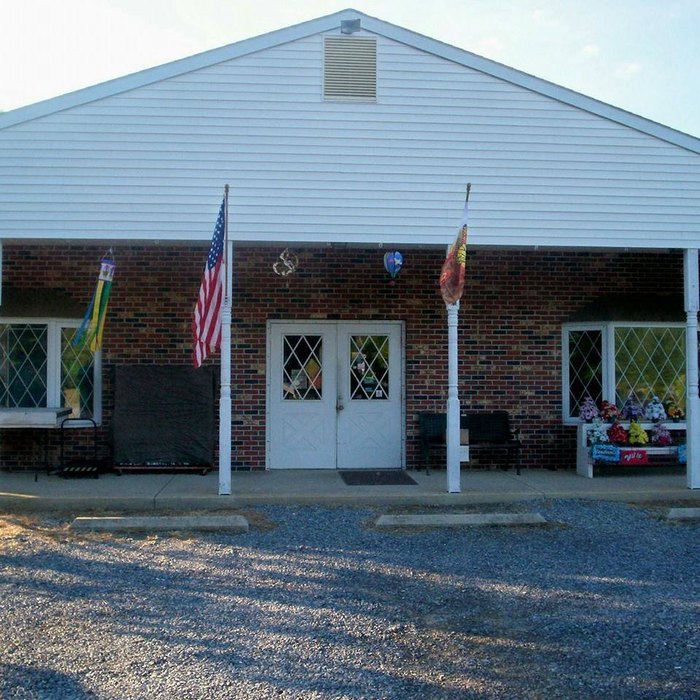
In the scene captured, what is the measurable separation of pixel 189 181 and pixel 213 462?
3.83 m

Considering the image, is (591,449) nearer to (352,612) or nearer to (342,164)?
(342,164)

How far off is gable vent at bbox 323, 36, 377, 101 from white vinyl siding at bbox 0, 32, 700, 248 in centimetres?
10

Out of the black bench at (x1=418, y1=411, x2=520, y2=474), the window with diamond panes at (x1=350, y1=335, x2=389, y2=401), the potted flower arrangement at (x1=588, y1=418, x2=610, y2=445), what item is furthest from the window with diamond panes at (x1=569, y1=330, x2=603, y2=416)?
the window with diamond panes at (x1=350, y1=335, x2=389, y2=401)

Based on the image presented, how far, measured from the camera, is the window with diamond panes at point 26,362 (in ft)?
38.2

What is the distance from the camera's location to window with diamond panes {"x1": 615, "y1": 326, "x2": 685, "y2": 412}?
12.1 metres

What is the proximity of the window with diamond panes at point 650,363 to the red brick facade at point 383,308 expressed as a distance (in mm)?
669

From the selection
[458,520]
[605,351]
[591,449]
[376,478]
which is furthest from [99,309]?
[605,351]

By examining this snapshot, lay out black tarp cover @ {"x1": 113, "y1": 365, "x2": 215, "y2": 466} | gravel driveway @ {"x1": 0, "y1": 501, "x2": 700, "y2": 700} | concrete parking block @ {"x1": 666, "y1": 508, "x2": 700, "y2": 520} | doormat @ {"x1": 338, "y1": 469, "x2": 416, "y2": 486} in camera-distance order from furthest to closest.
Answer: black tarp cover @ {"x1": 113, "y1": 365, "x2": 215, "y2": 466}
doormat @ {"x1": 338, "y1": 469, "x2": 416, "y2": 486}
concrete parking block @ {"x1": 666, "y1": 508, "x2": 700, "y2": 520}
gravel driveway @ {"x1": 0, "y1": 501, "x2": 700, "y2": 700}

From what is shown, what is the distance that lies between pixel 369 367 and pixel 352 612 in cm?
638

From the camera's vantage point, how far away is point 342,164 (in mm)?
10188

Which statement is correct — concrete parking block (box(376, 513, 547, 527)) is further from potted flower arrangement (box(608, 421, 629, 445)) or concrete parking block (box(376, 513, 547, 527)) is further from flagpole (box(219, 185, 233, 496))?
potted flower arrangement (box(608, 421, 629, 445))

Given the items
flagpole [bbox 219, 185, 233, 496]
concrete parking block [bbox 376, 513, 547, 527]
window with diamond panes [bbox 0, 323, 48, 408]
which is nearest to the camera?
concrete parking block [bbox 376, 513, 547, 527]

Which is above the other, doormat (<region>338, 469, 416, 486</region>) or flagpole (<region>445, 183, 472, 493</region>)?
flagpole (<region>445, 183, 472, 493</region>)

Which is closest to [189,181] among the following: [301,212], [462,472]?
[301,212]
